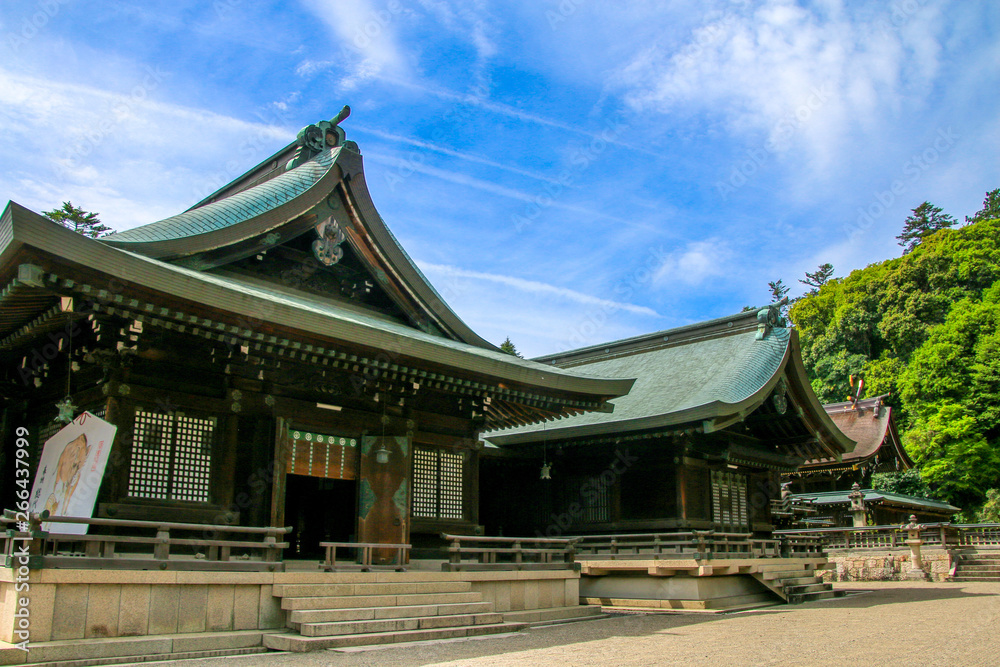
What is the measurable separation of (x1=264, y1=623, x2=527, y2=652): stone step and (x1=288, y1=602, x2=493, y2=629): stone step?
30 centimetres

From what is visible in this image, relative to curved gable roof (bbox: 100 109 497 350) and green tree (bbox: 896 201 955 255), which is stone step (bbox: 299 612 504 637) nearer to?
curved gable roof (bbox: 100 109 497 350)

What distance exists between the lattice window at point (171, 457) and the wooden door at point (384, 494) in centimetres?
268

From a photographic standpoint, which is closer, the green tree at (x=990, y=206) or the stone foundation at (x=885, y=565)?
the stone foundation at (x=885, y=565)

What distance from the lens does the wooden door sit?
1255cm

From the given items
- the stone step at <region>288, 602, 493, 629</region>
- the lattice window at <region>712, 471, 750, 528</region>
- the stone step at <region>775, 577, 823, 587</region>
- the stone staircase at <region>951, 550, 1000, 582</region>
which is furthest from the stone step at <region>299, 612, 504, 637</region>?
the stone staircase at <region>951, 550, 1000, 582</region>

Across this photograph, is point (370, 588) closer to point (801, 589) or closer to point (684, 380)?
point (801, 589)

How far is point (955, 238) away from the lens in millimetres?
50438

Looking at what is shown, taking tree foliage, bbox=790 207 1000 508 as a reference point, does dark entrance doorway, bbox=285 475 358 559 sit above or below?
below

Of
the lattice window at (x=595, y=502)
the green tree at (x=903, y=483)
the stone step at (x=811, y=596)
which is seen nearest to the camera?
the stone step at (x=811, y=596)

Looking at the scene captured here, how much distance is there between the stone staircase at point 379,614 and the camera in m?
8.67

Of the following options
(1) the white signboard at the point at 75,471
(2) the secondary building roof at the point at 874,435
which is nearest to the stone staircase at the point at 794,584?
(1) the white signboard at the point at 75,471

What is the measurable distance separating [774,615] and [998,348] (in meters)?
33.5

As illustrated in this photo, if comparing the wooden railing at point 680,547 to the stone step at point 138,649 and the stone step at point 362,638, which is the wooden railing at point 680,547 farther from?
the stone step at point 138,649

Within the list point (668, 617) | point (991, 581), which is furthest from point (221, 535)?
point (991, 581)
